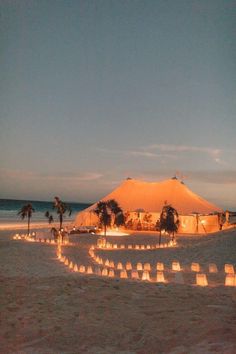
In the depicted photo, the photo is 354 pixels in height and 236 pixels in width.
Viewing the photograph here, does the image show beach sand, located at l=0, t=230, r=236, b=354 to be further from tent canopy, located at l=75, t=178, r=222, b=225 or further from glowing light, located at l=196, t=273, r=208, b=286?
tent canopy, located at l=75, t=178, r=222, b=225

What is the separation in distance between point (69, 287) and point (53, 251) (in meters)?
11.5

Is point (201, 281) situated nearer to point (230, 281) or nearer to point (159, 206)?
point (230, 281)

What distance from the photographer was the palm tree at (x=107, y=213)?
102ft

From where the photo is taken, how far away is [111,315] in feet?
28.9

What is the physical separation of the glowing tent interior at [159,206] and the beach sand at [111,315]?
2315 cm

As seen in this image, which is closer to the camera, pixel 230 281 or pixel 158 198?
pixel 230 281

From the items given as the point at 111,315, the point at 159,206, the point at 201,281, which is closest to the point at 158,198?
the point at 159,206

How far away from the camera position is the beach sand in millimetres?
7043

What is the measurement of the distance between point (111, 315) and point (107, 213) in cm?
2422

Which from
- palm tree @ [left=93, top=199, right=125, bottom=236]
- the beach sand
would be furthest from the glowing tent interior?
the beach sand

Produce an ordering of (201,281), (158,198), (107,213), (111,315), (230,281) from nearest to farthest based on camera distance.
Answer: (111,315) < (230,281) < (201,281) < (107,213) < (158,198)

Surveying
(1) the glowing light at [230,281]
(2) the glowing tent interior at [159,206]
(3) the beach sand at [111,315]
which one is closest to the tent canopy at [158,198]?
(2) the glowing tent interior at [159,206]

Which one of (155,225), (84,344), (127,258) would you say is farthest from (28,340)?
(155,225)

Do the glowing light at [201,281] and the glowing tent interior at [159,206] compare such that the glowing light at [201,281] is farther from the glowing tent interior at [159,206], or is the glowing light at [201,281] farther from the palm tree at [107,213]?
the glowing tent interior at [159,206]
